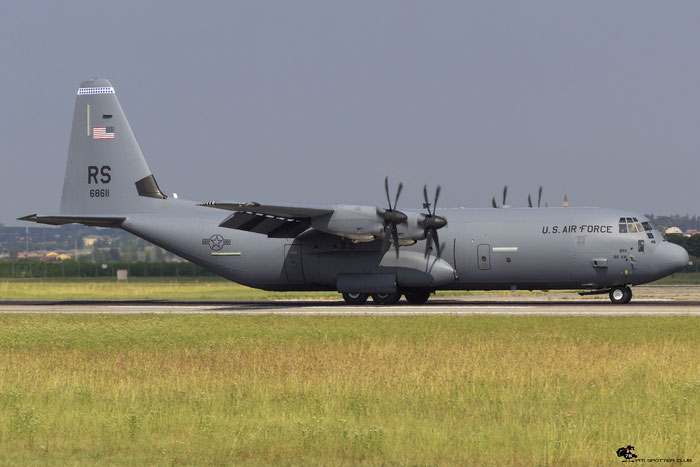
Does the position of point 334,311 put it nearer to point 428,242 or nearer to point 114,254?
point 428,242

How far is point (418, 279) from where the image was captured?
127 ft

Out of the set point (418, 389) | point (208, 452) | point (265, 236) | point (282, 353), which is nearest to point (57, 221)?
point (265, 236)

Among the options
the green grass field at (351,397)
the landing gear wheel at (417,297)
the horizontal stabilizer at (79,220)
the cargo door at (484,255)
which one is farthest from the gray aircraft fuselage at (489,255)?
the green grass field at (351,397)

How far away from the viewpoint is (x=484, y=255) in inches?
1497

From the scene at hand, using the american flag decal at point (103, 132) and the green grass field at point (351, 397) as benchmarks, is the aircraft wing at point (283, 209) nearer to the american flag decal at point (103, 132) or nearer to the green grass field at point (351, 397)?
the green grass field at point (351, 397)

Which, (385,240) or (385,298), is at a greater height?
(385,240)

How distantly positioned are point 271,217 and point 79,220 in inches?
388

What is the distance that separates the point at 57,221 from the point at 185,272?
54.0 meters

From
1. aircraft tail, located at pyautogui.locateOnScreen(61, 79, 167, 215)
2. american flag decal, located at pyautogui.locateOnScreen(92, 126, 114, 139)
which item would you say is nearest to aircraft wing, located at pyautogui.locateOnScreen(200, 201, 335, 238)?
aircraft tail, located at pyautogui.locateOnScreen(61, 79, 167, 215)

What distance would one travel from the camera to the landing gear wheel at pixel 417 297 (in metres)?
41.3

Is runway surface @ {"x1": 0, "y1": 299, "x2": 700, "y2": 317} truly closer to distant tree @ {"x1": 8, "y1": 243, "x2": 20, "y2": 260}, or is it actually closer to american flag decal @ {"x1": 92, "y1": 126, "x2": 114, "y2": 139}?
american flag decal @ {"x1": 92, "y1": 126, "x2": 114, "y2": 139}

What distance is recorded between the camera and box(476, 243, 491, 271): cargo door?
125 ft

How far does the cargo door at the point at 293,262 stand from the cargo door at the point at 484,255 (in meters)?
7.98

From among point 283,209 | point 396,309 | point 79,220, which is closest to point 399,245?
point 396,309
